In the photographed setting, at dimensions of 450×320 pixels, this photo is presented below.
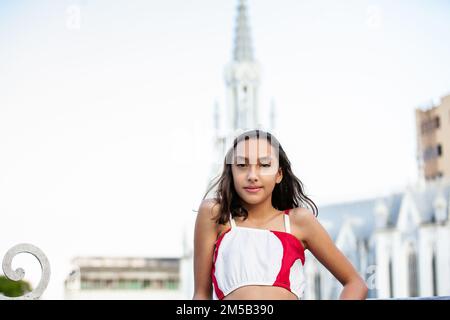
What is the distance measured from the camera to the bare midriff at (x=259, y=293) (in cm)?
197

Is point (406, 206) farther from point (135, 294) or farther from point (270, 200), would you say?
point (270, 200)

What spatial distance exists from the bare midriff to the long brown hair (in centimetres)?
17

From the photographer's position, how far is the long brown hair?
80.4 inches

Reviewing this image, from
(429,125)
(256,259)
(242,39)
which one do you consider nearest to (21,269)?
(256,259)

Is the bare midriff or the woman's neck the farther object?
the woman's neck

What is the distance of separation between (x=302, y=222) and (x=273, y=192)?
147mm

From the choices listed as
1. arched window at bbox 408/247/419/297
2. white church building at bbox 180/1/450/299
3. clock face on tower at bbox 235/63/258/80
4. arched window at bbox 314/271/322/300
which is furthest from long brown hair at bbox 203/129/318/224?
clock face on tower at bbox 235/63/258/80

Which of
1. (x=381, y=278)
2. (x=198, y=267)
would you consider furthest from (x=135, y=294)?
(x=198, y=267)

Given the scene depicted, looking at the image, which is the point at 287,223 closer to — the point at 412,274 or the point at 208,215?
the point at 208,215

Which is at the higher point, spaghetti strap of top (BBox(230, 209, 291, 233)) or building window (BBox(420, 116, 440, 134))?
building window (BBox(420, 116, 440, 134))

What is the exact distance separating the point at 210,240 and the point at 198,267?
9 centimetres

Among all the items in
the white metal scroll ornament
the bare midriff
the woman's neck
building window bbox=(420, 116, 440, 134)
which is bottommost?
the bare midriff

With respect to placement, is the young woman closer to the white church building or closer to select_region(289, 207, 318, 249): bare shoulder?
select_region(289, 207, 318, 249): bare shoulder

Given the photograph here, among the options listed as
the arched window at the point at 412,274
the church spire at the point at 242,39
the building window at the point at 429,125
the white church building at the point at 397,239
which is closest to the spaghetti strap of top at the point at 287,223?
the white church building at the point at 397,239
